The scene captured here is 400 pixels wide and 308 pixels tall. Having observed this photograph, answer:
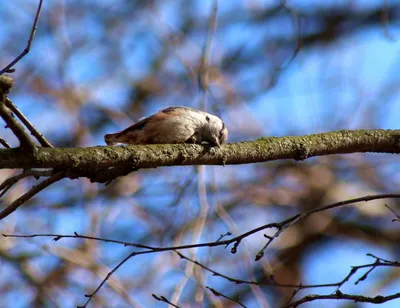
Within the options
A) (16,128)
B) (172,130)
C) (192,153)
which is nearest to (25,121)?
(16,128)

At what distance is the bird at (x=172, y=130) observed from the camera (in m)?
2.69

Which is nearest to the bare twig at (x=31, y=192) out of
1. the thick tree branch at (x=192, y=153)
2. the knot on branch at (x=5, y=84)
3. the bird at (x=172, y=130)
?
the thick tree branch at (x=192, y=153)

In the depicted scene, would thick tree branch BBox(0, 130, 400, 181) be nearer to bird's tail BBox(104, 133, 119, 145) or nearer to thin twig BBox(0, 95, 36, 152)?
thin twig BBox(0, 95, 36, 152)

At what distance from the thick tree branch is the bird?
0.28 meters

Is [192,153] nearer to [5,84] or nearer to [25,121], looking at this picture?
[25,121]

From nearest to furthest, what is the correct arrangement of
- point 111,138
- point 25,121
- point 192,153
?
point 25,121 < point 192,153 < point 111,138

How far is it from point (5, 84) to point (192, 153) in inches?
33.5

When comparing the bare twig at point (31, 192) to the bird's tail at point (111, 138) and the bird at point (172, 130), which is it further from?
the bird's tail at point (111, 138)

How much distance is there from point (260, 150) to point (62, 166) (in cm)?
83

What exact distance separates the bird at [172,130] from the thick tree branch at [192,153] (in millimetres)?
283

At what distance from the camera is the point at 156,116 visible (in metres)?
2.76

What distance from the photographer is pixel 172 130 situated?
270 cm

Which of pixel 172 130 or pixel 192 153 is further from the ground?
pixel 172 130

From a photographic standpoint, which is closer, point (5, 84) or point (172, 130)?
point (5, 84)
